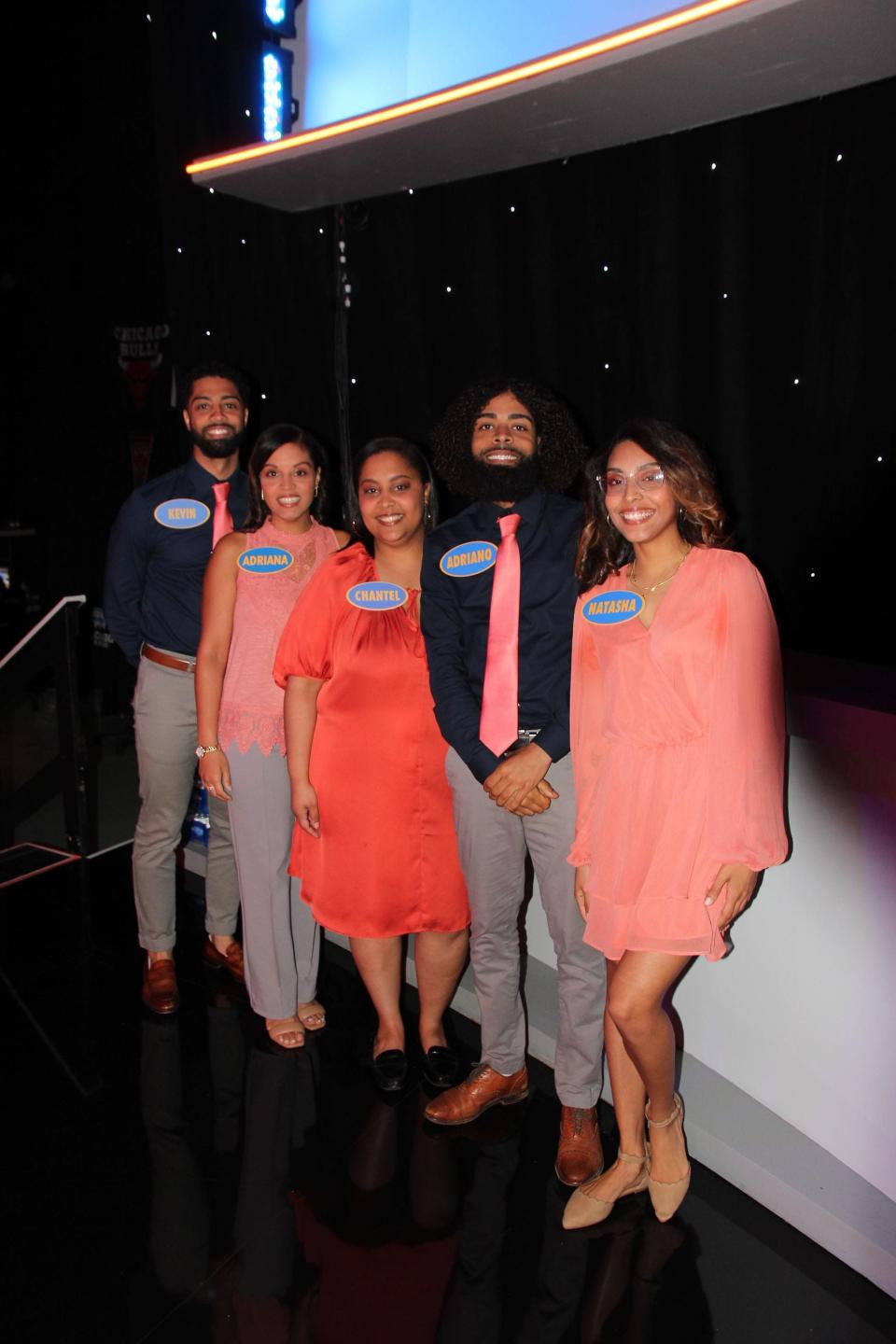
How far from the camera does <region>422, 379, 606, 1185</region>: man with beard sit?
2.46 m

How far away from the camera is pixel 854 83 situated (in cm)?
283

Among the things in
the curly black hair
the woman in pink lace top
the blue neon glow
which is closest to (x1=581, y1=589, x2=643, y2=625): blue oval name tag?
the curly black hair

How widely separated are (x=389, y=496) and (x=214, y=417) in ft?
3.13

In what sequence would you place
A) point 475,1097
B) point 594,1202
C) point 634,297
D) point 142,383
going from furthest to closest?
1. point 142,383
2. point 634,297
3. point 475,1097
4. point 594,1202

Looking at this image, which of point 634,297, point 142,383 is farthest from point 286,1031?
point 142,383

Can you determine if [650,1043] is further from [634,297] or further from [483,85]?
[483,85]

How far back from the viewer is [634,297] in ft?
11.5

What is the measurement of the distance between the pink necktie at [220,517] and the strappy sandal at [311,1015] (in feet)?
4.63

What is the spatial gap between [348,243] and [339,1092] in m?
3.29

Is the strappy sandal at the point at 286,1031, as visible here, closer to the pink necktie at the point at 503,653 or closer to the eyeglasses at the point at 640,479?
the pink necktie at the point at 503,653

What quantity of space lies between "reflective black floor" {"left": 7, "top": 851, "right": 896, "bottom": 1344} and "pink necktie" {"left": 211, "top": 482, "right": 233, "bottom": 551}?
1517 millimetres

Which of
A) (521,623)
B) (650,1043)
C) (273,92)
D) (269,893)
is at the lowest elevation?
(269,893)

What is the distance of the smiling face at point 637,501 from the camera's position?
2.14 metres

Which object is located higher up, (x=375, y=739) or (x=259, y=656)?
(x=259, y=656)
